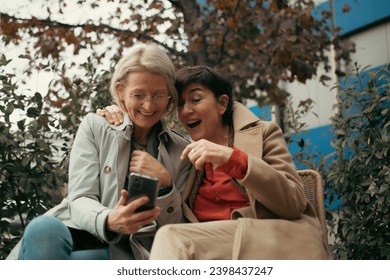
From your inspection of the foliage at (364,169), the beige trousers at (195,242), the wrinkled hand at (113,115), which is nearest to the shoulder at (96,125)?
the wrinkled hand at (113,115)

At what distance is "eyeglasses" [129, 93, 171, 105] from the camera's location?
8.51ft

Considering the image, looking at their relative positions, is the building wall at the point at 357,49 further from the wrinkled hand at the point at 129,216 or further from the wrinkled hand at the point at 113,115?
the wrinkled hand at the point at 129,216

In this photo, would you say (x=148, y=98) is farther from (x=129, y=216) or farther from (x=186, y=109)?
(x=129, y=216)

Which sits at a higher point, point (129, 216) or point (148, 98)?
point (148, 98)

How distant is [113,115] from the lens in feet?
8.95

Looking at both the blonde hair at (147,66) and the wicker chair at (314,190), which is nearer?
the blonde hair at (147,66)

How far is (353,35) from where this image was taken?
7.97 metres

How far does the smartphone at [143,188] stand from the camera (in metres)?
2.12

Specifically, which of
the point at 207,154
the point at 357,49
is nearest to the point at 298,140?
the point at 207,154

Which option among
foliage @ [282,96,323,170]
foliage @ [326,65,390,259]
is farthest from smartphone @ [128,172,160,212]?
foliage @ [282,96,323,170]

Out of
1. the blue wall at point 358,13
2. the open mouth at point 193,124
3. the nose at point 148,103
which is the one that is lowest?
the open mouth at point 193,124

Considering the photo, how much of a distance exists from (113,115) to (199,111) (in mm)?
394

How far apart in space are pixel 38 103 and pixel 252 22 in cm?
348
